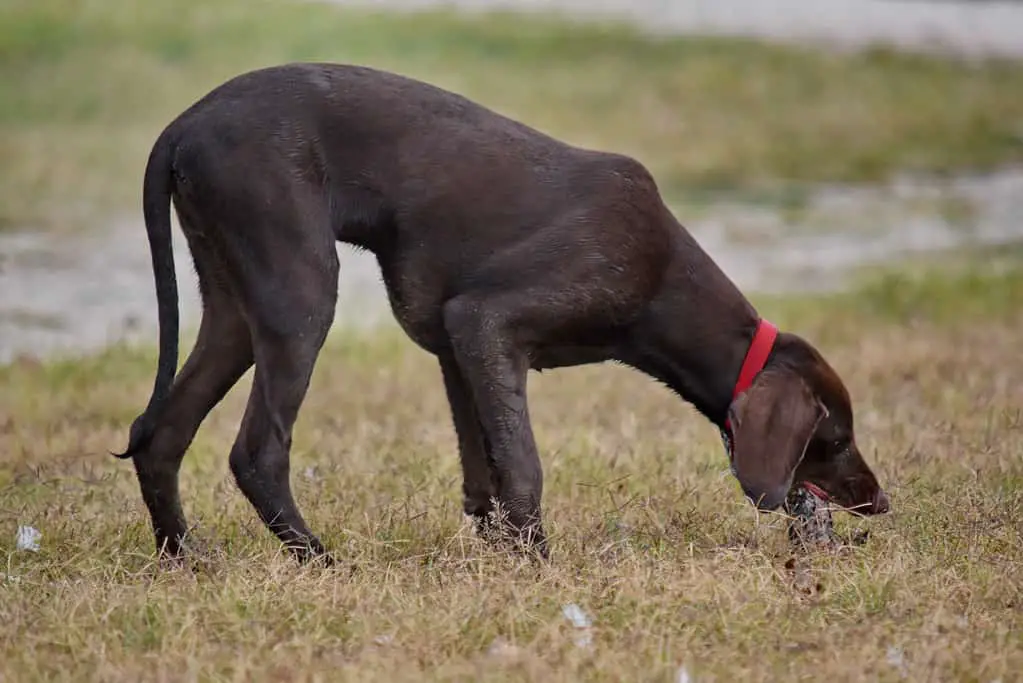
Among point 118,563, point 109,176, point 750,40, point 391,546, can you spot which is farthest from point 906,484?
point 750,40

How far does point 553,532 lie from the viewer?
5.75 metres

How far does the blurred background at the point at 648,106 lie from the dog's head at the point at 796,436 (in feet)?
18.4

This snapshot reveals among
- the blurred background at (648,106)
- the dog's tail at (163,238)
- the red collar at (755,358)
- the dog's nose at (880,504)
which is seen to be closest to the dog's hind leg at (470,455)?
the red collar at (755,358)

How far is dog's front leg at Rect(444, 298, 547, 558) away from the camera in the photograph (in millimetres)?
5402

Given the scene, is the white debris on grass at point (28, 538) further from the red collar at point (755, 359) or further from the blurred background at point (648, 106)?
the blurred background at point (648, 106)

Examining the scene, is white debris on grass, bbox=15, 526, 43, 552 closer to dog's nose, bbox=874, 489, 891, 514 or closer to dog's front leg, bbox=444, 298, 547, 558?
dog's front leg, bbox=444, 298, 547, 558

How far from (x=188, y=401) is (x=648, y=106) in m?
12.8

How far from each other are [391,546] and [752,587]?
1.23 m

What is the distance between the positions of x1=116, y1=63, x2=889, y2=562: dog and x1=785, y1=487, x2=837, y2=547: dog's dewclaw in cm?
10

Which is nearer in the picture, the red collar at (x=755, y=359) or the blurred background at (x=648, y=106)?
the red collar at (x=755, y=359)

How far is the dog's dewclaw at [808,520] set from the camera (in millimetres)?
5629

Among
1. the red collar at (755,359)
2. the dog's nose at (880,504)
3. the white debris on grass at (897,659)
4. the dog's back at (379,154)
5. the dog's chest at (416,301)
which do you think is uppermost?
the dog's back at (379,154)

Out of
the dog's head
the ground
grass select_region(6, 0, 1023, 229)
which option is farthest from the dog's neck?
grass select_region(6, 0, 1023, 229)

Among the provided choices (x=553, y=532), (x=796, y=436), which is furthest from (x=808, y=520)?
(x=553, y=532)
